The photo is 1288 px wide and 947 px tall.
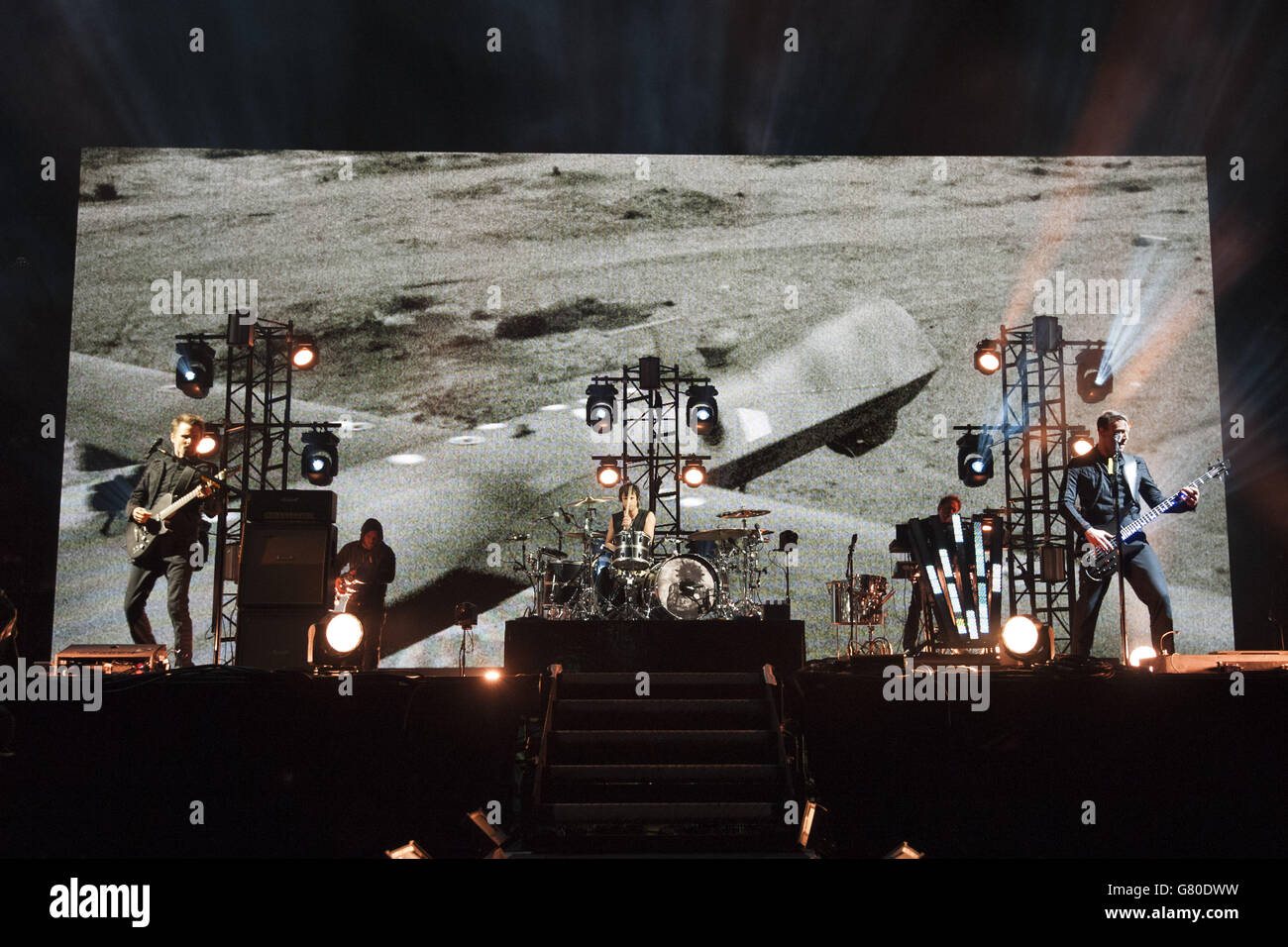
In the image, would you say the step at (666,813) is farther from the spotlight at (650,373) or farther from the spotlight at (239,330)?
the spotlight at (650,373)

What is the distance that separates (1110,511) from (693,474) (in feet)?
14.0

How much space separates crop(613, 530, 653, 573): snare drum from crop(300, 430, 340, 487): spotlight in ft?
10.3

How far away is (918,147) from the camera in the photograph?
986 cm

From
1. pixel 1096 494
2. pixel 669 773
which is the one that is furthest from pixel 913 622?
pixel 669 773

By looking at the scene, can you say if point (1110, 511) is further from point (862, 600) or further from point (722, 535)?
point (862, 600)

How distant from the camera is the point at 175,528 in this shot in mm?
6660

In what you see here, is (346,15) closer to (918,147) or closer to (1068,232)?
(918,147)

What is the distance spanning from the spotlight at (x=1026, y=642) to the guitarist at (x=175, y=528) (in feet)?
16.1

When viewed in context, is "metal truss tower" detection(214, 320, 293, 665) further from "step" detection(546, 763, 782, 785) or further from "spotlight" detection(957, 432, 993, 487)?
"spotlight" detection(957, 432, 993, 487)

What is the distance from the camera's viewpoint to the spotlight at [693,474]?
9.65 meters

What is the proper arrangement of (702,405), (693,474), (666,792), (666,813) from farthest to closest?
(693,474) → (702,405) → (666,792) → (666,813)

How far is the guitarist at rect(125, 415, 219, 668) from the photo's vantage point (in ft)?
21.4

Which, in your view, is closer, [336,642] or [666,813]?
[666,813]
